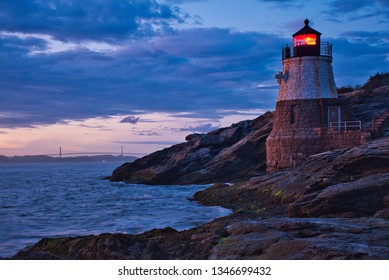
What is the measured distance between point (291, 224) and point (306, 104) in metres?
20.0

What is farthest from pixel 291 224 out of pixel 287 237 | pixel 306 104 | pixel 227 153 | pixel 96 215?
pixel 227 153

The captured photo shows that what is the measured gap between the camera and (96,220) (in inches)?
930

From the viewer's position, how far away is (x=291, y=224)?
10.8 meters

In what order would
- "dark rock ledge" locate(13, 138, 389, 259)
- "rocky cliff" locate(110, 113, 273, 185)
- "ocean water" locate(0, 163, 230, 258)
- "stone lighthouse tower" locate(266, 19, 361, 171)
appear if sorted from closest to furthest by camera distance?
"dark rock ledge" locate(13, 138, 389, 259) < "ocean water" locate(0, 163, 230, 258) < "stone lighthouse tower" locate(266, 19, 361, 171) < "rocky cliff" locate(110, 113, 273, 185)

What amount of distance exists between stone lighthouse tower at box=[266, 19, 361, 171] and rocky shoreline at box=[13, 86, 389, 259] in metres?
3.02

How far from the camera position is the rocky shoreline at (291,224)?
926 cm

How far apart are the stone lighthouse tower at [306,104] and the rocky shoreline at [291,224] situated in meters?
3.02

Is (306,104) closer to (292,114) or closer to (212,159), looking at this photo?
(292,114)

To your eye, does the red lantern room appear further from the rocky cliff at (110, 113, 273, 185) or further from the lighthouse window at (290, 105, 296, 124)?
the rocky cliff at (110, 113, 273, 185)

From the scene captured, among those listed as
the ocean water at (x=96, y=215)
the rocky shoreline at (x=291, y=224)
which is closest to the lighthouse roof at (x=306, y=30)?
the rocky shoreline at (x=291, y=224)

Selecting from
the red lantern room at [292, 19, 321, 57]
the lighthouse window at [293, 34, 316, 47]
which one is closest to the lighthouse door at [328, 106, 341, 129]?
the red lantern room at [292, 19, 321, 57]

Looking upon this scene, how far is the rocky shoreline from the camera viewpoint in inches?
364

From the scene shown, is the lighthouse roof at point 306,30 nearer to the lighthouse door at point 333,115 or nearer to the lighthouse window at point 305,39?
the lighthouse window at point 305,39

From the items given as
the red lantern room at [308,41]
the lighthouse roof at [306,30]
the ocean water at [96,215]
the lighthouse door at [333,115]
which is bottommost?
the ocean water at [96,215]
